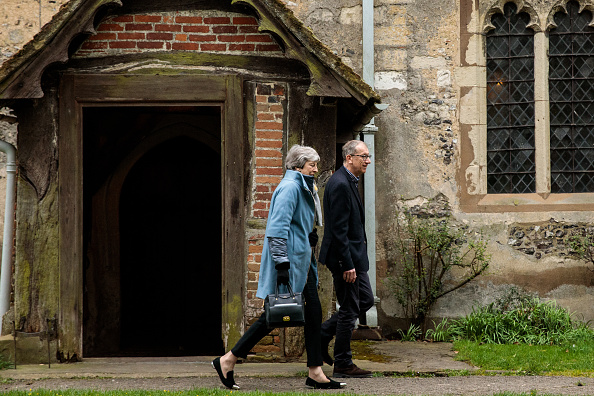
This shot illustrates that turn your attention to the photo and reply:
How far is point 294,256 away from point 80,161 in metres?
2.36

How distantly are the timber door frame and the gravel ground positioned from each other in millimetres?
759

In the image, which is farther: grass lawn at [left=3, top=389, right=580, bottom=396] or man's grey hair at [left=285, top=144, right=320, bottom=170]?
man's grey hair at [left=285, top=144, right=320, bottom=170]

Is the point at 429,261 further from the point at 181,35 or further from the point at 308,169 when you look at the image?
the point at 181,35

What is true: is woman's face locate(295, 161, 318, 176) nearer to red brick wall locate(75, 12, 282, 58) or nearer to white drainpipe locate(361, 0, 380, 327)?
red brick wall locate(75, 12, 282, 58)

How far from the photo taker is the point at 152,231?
11.5 metres

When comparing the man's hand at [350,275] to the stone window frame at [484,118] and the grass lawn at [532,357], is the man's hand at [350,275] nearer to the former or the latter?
the grass lawn at [532,357]

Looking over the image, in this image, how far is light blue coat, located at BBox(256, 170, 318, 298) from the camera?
17.9ft

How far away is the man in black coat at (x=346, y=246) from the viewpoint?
590 cm

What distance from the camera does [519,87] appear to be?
31.1 ft

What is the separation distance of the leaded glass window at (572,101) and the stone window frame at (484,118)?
Result: 0.14 m

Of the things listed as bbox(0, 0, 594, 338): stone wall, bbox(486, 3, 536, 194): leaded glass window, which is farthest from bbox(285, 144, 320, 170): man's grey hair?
bbox(486, 3, 536, 194): leaded glass window

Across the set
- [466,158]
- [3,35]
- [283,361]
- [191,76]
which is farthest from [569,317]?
[3,35]

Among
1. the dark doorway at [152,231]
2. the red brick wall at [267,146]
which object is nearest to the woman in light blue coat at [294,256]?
the red brick wall at [267,146]

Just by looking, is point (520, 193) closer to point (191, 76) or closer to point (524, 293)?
point (524, 293)
